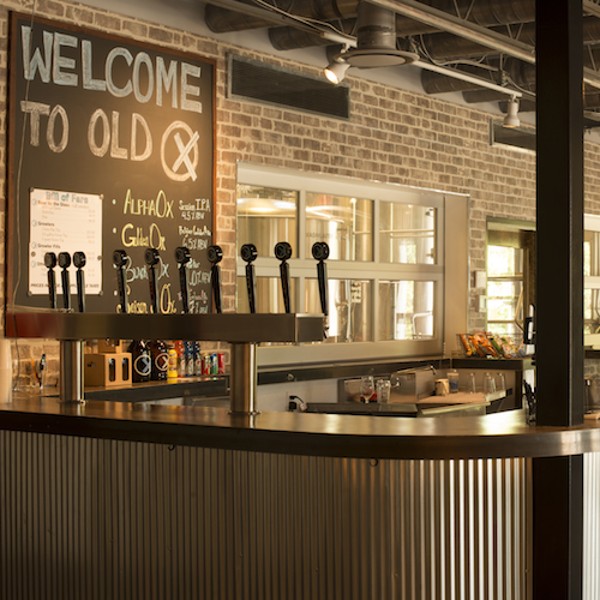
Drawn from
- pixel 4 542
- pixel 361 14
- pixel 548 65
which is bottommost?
pixel 4 542

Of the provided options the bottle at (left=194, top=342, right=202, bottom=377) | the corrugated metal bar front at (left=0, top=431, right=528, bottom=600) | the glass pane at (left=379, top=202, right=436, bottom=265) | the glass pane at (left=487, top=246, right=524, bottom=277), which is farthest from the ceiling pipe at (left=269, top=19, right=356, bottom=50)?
the corrugated metal bar front at (left=0, top=431, right=528, bottom=600)

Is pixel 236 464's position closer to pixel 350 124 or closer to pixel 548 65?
pixel 548 65

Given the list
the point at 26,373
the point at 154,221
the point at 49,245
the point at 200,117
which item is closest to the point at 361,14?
the point at 200,117

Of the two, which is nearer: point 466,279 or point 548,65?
point 548,65

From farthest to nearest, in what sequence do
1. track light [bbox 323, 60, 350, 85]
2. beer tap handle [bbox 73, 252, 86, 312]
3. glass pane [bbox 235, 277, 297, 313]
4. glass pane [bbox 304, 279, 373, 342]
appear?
1. glass pane [bbox 304, 279, 373, 342]
2. glass pane [bbox 235, 277, 297, 313]
3. track light [bbox 323, 60, 350, 85]
4. beer tap handle [bbox 73, 252, 86, 312]

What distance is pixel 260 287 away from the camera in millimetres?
8203

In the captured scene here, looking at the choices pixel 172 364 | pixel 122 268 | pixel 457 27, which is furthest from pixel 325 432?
pixel 457 27

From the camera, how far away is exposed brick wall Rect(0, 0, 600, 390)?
6895 millimetres

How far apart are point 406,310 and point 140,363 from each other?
3.69m

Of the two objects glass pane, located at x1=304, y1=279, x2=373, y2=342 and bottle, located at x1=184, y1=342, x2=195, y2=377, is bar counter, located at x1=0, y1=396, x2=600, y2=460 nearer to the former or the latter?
bottle, located at x1=184, y1=342, x2=195, y2=377

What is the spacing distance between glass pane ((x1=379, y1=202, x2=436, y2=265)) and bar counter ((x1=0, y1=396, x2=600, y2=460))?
221 inches

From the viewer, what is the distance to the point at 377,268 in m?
9.45

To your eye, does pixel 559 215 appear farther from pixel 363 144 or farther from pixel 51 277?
pixel 363 144

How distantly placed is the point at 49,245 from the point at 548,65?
11.6ft
